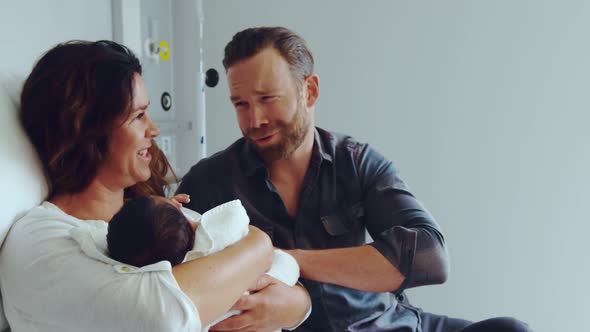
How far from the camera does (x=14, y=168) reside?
962mm

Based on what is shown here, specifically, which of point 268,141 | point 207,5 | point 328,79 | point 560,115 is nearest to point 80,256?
point 268,141

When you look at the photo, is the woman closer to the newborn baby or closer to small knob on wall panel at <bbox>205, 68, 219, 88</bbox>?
the newborn baby

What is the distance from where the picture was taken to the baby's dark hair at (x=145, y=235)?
0.85 metres

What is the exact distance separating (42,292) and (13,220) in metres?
0.21

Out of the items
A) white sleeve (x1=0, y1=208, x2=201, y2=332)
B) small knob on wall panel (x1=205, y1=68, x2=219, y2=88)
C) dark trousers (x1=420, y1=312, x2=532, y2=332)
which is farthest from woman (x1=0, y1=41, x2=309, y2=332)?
small knob on wall panel (x1=205, y1=68, x2=219, y2=88)

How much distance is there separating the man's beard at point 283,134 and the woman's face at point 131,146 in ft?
1.01

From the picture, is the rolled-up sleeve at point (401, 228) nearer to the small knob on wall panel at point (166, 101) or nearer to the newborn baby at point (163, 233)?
the newborn baby at point (163, 233)

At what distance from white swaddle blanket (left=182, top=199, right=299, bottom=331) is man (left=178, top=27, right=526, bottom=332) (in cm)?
16

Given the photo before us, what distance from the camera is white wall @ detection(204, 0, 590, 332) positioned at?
208cm

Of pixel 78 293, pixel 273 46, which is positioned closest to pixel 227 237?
pixel 78 293

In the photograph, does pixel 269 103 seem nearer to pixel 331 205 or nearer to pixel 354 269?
pixel 331 205

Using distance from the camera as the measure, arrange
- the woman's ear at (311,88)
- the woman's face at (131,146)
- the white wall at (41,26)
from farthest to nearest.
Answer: the woman's ear at (311,88) → the white wall at (41,26) → the woman's face at (131,146)

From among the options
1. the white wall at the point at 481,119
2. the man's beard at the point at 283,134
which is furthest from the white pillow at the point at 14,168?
the white wall at the point at 481,119

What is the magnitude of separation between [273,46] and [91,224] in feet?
2.29
